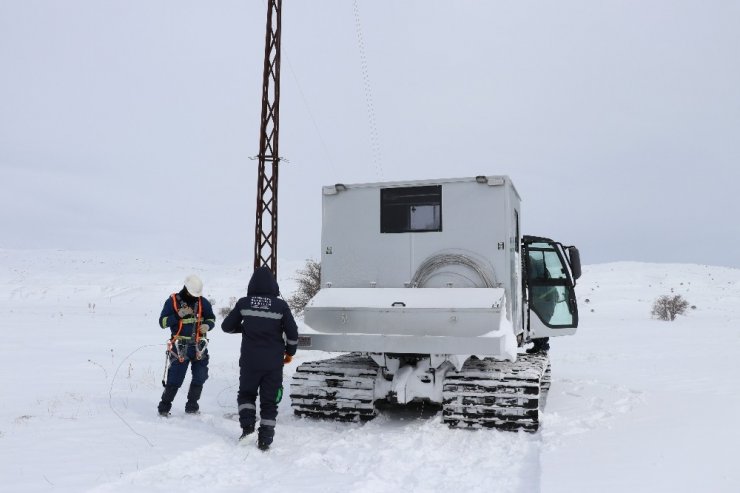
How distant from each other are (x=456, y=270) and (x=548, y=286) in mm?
2798

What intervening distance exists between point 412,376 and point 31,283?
151 ft

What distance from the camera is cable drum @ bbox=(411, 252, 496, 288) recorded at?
7.54 metres

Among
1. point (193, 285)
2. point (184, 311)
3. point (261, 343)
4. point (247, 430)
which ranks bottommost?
point (247, 430)

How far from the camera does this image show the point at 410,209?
26.3 feet

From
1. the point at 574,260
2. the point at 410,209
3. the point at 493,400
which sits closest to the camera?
the point at 493,400

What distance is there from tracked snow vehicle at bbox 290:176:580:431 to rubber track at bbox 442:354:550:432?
0.01 metres

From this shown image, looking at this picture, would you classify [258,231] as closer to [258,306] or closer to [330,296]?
[330,296]

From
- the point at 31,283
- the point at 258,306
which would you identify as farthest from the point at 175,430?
the point at 31,283

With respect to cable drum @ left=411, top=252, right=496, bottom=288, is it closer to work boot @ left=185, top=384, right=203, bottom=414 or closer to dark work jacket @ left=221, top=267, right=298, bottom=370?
dark work jacket @ left=221, top=267, right=298, bottom=370

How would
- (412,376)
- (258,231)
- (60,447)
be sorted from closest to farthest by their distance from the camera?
(60,447), (412,376), (258,231)

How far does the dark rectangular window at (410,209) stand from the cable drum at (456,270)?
429 millimetres

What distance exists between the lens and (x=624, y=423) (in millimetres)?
6957

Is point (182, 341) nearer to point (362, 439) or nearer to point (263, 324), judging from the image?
point (263, 324)

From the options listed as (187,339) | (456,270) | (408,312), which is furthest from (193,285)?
(456,270)
